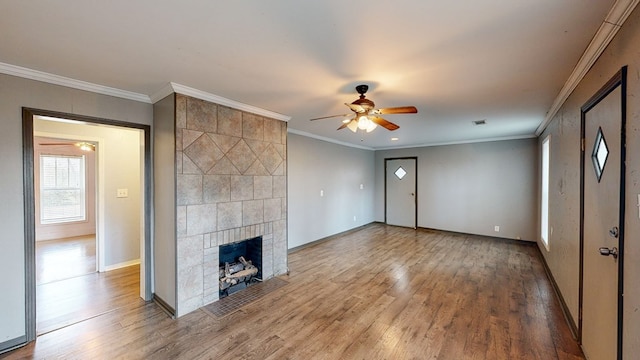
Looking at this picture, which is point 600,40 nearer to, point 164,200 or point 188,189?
point 188,189

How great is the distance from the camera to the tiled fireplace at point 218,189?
271 centimetres

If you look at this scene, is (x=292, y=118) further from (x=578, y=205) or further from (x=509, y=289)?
(x=509, y=289)

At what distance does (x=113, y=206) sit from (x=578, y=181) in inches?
228

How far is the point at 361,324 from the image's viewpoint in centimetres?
252

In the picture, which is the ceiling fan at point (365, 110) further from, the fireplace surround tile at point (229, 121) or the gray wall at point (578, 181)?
the fireplace surround tile at point (229, 121)

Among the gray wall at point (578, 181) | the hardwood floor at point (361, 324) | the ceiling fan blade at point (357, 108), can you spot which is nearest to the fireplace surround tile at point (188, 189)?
the hardwood floor at point (361, 324)

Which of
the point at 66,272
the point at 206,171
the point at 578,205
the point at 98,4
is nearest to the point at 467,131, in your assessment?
the point at 578,205

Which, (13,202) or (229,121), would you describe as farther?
(229,121)

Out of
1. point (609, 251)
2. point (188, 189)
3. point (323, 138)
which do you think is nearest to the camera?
point (609, 251)

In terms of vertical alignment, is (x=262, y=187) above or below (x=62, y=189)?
above

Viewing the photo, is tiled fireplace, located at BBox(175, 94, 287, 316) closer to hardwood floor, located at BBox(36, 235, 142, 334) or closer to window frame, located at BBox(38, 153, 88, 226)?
hardwood floor, located at BBox(36, 235, 142, 334)

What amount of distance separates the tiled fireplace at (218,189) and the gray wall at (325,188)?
118 centimetres

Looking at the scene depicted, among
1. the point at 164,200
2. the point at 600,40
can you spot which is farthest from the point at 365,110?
the point at 164,200

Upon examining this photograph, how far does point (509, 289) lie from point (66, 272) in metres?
6.18
